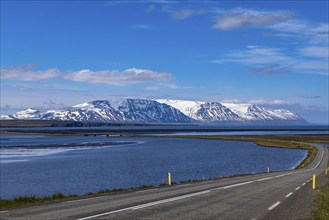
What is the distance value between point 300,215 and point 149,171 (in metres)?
42.4

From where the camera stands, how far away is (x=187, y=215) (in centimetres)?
1703

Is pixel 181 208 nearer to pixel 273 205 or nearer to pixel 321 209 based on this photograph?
pixel 273 205

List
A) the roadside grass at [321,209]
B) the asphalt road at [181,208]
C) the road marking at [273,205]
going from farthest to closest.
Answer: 1. the road marking at [273,205]
2. the roadside grass at [321,209]
3. the asphalt road at [181,208]

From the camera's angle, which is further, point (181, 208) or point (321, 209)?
point (321, 209)

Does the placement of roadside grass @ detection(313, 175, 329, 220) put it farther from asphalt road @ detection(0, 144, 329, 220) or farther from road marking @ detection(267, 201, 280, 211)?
road marking @ detection(267, 201, 280, 211)

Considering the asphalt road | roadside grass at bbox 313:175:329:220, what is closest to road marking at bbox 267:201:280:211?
the asphalt road

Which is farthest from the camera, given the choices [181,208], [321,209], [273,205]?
[273,205]

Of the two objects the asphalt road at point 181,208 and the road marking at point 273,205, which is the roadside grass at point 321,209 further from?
the road marking at point 273,205

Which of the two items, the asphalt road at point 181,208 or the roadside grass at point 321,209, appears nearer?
the asphalt road at point 181,208

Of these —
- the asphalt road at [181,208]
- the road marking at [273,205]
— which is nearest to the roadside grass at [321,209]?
the asphalt road at [181,208]

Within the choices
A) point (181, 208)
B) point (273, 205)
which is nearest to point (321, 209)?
point (273, 205)

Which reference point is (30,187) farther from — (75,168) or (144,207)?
(144,207)

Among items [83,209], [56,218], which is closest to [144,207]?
[83,209]

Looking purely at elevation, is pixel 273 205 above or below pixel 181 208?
below
